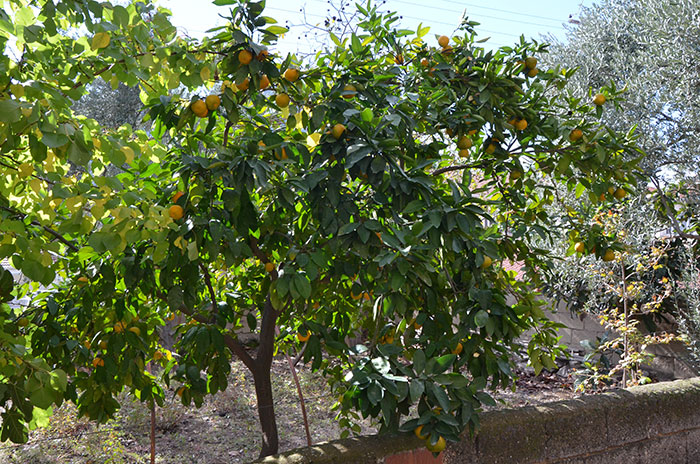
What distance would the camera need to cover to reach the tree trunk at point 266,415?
3178mm

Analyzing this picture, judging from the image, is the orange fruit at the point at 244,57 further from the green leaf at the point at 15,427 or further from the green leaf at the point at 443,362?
the green leaf at the point at 15,427

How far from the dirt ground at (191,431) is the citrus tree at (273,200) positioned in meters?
1.19

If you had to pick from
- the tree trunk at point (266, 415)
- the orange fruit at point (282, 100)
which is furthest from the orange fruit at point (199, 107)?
the tree trunk at point (266, 415)

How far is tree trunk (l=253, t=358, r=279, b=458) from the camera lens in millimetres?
3178

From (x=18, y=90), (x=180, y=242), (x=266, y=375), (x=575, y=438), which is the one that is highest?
(x=18, y=90)

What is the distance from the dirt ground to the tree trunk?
344 millimetres

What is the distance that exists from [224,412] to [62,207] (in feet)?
11.1

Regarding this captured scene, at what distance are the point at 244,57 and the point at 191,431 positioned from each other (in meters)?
3.81

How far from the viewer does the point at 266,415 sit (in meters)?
3.16

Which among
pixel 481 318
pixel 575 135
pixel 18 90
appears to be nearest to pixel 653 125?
pixel 575 135

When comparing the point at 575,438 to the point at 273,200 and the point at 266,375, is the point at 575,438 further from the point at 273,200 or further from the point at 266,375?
the point at 273,200

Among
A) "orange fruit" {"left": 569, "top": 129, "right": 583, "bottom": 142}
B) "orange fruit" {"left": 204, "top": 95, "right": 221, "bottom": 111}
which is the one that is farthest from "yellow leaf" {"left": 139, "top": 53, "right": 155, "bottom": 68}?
"orange fruit" {"left": 569, "top": 129, "right": 583, "bottom": 142}

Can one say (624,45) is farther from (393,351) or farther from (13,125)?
(13,125)

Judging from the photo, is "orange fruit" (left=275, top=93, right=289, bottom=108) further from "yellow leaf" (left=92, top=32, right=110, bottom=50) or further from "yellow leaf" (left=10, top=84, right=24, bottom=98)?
"yellow leaf" (left=10, top=84, right=24, bottom=98)
